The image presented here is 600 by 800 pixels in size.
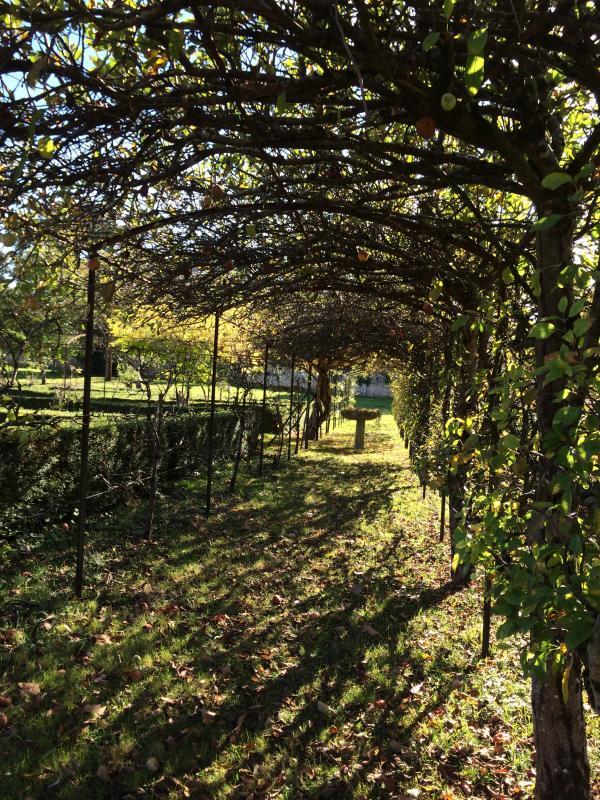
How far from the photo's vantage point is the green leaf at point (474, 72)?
54.7 inches

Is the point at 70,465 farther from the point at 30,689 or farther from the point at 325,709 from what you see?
the point at 325,709

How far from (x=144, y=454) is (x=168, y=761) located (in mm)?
6535

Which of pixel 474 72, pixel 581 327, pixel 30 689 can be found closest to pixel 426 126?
pixel 474 72

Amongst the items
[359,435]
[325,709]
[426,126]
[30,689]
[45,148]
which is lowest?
[325,709]

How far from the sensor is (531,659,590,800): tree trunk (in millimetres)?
2637

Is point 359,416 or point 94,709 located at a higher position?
point 359,416

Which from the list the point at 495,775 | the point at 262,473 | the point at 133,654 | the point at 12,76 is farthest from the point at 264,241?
the point at 262,473

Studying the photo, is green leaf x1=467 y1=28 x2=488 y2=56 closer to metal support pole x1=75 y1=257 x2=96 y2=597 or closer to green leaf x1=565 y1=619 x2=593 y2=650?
green leaf x1=565 y1=619 x2=593 y2=650

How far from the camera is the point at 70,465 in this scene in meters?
7.25

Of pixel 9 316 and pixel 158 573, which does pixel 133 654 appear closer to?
pixel 158 573

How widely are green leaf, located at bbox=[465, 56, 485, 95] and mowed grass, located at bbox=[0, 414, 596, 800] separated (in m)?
3.46

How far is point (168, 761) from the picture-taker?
321 cm

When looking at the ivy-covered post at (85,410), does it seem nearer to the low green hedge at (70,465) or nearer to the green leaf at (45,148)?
the low green hedge at (70,465)

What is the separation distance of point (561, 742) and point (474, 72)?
295cm
